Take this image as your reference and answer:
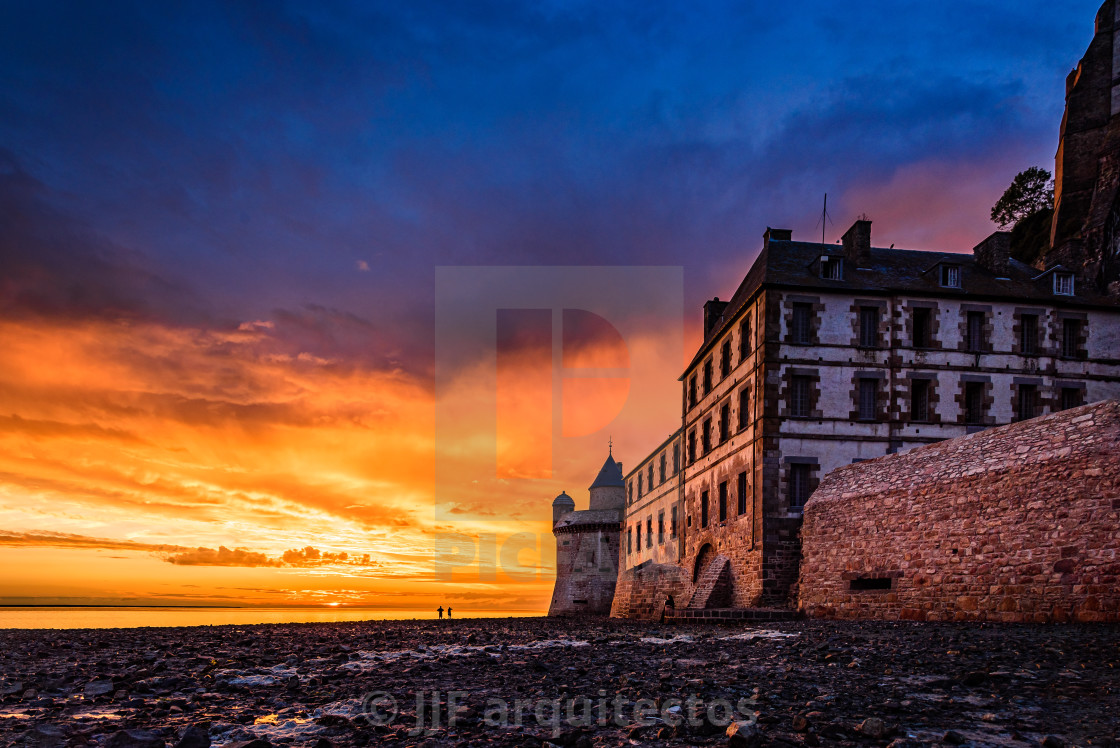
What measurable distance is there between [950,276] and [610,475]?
3791 cm

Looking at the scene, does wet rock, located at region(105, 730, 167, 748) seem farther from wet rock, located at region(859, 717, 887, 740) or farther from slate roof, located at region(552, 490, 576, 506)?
slate roof, located at region(552, 490, 576, 506)

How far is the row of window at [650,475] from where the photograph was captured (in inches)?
1637

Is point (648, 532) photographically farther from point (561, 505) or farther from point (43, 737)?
point (43, 737)

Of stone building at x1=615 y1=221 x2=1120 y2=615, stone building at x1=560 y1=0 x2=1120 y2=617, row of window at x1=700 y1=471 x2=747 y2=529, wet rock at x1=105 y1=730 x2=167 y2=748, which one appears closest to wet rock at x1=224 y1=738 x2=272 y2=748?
wet rock at x1=105 y1=730 x2=167 y2=748

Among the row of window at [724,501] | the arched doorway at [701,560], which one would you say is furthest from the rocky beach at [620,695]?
the arched doorway at [701,560]

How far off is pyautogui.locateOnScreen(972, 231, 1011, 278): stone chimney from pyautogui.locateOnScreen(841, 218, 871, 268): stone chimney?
17.8ft

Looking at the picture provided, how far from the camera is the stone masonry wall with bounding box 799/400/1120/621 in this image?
13531mm

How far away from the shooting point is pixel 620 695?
353 inches

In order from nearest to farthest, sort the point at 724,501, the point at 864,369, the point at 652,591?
the point at 864,369 < the point at 724,501 < the point at 652,591

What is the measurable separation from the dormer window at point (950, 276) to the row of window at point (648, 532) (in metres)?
17.6

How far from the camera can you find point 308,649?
16625 millimetres

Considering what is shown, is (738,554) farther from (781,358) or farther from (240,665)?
(240,665)

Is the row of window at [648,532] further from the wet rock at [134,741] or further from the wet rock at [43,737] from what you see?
the wet rock at [134,741]

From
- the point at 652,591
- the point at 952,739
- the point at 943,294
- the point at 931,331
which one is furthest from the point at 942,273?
the point at 952,739
